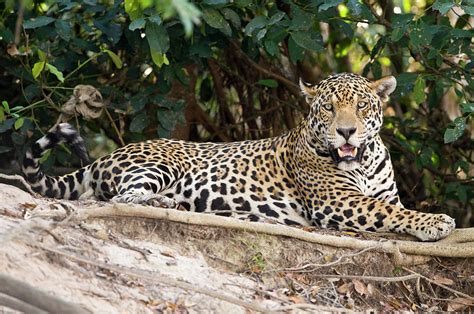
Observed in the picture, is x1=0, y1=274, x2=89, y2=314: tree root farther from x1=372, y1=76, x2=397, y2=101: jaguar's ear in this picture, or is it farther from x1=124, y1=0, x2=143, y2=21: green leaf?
x1=372, y1=76, x2=397, y2=101: jaguar's ear

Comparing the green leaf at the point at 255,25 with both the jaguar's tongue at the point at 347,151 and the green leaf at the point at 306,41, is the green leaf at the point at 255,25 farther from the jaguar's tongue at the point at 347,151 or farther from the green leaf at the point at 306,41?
the jaguar's tongue at the point at 347,151

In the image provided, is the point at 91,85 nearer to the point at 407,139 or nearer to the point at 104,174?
the point at 104,174

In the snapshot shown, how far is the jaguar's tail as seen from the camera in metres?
9.32

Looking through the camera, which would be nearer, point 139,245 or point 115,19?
point 139,245

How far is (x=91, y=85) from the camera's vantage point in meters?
11.2

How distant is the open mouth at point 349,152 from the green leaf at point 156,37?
1.95 metres

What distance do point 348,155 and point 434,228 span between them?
3.94ft

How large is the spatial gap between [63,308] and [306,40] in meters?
5.91

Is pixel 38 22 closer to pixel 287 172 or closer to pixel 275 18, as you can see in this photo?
pixel 275 18

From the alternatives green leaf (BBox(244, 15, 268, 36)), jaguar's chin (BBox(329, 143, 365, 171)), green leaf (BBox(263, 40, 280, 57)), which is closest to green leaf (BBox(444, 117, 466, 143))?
jaguar's chin (BBox(329, 143, 365, 171))

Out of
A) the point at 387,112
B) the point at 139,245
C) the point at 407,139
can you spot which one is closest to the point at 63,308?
the point at 139,245

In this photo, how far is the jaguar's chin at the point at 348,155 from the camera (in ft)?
31.3

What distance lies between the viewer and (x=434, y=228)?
348 inches

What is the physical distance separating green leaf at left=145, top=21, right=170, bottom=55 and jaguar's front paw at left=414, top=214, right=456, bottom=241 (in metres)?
3.00
